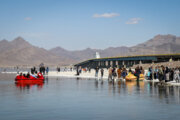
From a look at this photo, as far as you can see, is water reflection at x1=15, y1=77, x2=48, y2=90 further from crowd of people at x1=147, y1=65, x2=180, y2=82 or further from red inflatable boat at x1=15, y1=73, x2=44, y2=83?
crowd of people at x1=147, y1=65, x2=180, y2=82

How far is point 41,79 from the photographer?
124 ft

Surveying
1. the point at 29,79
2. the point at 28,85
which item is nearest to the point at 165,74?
the point at 28,85

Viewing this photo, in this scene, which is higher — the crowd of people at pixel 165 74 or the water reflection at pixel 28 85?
the crowd of people at pixel 165 74

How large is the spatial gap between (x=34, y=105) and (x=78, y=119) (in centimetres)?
448

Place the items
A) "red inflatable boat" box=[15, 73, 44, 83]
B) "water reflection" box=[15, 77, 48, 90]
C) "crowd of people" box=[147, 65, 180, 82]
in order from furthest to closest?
"red inflatable boat" box=[15, 73, 44, 83], "crowd of people" box=[147, 65, 180, 82], "water reflection" box=[15, 77, 48, 90]

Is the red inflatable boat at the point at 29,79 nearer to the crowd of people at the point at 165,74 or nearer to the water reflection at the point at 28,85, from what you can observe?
the water reflection at the point at 28,85

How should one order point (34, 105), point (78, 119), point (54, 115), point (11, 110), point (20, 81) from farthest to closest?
point (20, 81), point (34, 105), point (11, 110), point (54, 115), point (78, 119)

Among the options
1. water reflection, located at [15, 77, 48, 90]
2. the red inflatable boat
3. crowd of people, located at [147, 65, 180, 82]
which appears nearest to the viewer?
water reflection, located at [15, 77, 48, 90]

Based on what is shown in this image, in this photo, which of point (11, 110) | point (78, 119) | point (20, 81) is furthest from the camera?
point (20, 81)

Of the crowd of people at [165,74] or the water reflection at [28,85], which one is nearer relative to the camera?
the water reflection at [28,85]

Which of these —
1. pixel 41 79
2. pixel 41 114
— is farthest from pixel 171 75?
pixel 41 114

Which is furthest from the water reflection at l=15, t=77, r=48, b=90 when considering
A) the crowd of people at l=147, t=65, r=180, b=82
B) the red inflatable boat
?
the crowd of people at l=147, t=65, r=180, b=82

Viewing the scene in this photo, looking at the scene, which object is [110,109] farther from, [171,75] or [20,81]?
[20,81]

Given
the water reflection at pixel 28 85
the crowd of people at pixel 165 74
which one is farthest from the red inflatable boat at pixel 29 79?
the crowd of people at pixel 165 74
